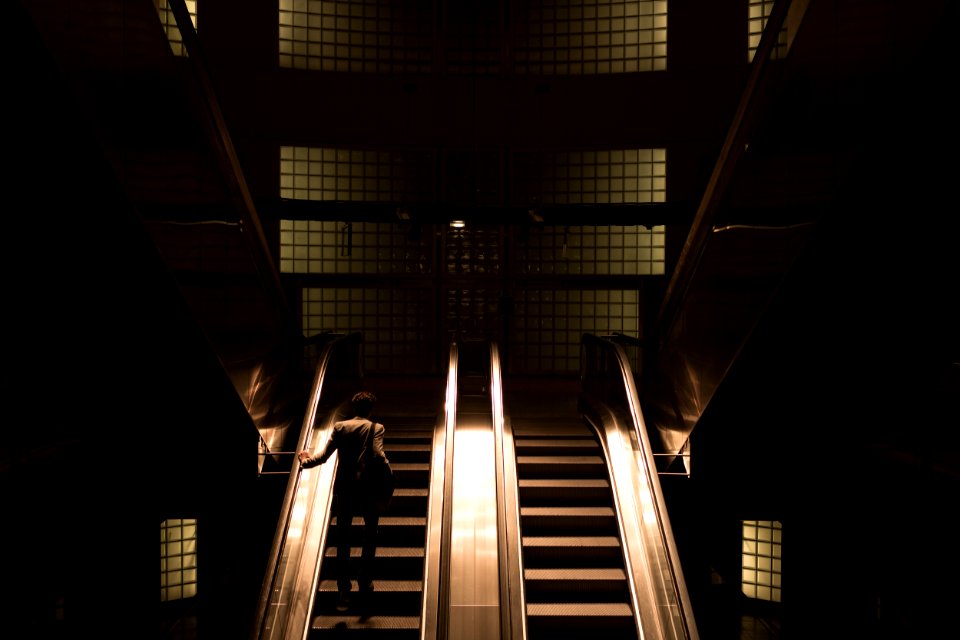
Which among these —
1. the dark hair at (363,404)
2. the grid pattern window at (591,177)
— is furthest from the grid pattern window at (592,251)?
the dark hair at (363,404)

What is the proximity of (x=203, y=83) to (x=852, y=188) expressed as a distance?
13.2 ft

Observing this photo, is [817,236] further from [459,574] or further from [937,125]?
[459,574]

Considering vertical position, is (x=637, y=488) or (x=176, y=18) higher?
(x=176, y=18)

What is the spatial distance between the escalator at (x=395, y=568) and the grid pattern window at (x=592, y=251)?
16.9 feet

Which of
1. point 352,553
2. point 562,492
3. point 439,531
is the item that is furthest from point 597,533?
point 352,553

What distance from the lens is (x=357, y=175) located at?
36.1 feet

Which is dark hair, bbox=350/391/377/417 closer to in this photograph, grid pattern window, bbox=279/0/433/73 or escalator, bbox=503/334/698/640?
escalator, bbox=503/334/698/640

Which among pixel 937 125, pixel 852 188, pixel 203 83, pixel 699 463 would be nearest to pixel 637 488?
pixel 699 463

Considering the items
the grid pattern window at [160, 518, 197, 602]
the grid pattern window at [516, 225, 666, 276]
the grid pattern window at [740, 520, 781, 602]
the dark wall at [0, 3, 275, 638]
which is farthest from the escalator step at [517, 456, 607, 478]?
the grid pattern window at [516, 225, 666, 276]

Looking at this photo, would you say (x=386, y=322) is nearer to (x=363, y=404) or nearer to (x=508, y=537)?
(x=363, y=404)

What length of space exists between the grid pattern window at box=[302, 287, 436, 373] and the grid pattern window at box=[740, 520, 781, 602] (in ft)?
16.0

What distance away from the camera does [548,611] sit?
503 centimetres

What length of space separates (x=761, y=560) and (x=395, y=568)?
5.95 m

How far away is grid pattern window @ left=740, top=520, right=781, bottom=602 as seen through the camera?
9477 mm
